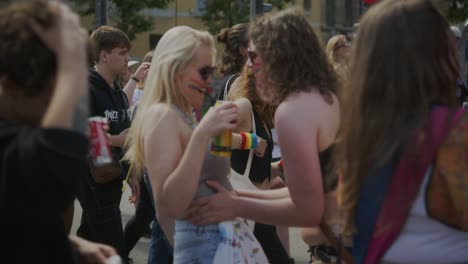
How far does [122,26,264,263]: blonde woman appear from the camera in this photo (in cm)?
341

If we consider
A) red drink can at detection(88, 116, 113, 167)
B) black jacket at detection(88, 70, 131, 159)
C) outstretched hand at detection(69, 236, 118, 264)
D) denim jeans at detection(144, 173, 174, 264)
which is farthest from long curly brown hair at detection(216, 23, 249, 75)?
outstretched hand at detection(69, 236, 118, 264)

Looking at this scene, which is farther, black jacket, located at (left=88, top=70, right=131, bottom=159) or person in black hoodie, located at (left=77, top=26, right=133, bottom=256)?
black jacket, located at (left=88, top=70, right=131, bottom=159)

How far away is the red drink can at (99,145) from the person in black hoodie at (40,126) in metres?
0.39

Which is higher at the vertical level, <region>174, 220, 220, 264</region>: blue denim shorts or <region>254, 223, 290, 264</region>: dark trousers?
<region>174, 220, 220, 264</region>: blue denim shorts

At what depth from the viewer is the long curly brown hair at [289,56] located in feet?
11.8

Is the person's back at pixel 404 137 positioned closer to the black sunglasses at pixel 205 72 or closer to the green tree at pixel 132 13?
the black sunglasses at pixel 205 72

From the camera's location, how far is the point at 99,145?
2791 mm

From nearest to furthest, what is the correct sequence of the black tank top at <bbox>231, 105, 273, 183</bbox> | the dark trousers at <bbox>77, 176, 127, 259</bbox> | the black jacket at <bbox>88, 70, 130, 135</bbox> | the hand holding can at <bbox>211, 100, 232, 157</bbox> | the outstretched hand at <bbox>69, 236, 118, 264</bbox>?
the outstretched hand at <bbox>69, 236, 118, 264</bbox> → the hand holding can at <bbox>211, 100, 232, 157</bbox> → the black tank top at <bbox>231, 105, 273, 183</bbox> → the dark trousers at <bbox>77, 176, 127, 259</bbox> → the black jacket at <bbox>88, 70, 130, 135</bbox>

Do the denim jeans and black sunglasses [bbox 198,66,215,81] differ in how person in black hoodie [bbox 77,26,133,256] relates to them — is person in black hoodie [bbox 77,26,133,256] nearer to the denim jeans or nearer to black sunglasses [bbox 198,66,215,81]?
the denim jeans

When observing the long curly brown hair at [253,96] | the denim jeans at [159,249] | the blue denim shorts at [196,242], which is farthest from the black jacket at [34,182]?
the long curly brown hair at [253,96]

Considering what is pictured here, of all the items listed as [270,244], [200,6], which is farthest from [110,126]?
[200,6]

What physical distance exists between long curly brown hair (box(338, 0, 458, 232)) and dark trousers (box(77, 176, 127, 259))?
3437 mm

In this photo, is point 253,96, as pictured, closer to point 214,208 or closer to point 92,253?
point 214,208

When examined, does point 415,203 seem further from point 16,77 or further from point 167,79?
point 167,79
